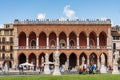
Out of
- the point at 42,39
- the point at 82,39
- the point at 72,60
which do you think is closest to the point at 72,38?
the point at 82,39

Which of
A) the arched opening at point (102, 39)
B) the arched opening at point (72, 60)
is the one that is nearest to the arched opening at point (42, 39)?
the arched opening at point (72, 60)

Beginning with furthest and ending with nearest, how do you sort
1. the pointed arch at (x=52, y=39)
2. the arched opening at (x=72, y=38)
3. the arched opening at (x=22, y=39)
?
1. the arched opening at (x=72, y=38)
2. the pointed arch at (x=52, y=39)
3. the arched opening at (x=22, y=39)

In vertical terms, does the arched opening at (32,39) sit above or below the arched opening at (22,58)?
above

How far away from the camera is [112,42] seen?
3423 inches

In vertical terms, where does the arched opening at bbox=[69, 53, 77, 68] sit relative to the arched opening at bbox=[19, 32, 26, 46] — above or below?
below

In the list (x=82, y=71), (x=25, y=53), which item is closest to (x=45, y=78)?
(x=82, y=71)

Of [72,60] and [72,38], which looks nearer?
[72,60]

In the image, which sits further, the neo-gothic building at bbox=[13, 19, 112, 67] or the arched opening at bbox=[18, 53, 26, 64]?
the arched opening at bbox=[18, 53, 26, 64]

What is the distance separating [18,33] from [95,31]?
16958 mm

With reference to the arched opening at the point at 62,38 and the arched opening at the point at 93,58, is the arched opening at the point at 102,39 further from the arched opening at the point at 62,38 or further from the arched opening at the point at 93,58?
the arched opening at the point at 62,38

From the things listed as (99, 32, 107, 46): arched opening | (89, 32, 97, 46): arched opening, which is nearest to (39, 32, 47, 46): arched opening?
(89, 32, 97, 46): arched opening

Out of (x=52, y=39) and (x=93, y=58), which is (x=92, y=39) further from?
(x=52, y=39)

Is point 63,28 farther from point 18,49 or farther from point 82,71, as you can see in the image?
point 82,71

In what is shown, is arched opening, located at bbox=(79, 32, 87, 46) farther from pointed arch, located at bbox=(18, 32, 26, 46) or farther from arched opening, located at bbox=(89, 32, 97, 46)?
pointed arch, located at bbox=(18, 32, 26, 46)
